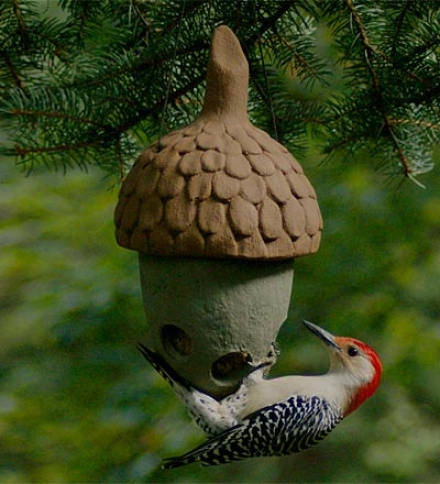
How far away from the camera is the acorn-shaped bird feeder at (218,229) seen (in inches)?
39.1

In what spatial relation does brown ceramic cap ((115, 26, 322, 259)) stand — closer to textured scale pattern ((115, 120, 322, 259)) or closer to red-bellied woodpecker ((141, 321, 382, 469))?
textured scale pattern ((115, 120, 322, 259))

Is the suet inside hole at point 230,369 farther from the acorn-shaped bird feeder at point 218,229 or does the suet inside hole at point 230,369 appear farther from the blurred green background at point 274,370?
the blurred green background at point 274,370

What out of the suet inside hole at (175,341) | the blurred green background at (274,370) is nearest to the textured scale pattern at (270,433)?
the suet inside hole at (175,341)

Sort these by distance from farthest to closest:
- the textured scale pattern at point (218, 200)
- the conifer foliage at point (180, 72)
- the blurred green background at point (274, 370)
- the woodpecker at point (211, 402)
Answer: the blurred green background at point (274, 370), the conifer foliage at point (180, 72), the woodpecker at point (211, 402), the textured scale pattern at point (218, 200)

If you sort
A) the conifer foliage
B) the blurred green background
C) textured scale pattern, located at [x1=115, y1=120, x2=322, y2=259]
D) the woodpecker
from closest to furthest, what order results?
textured scale pattern, located at [x1=115, y1=120, x2=322, y2=259]
the woodpecker
the conifer foliage
the blurred green background

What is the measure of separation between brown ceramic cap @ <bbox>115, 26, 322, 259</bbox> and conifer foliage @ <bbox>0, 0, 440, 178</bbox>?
0.09m

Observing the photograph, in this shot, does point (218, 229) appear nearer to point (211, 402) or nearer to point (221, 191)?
point (221, 191)

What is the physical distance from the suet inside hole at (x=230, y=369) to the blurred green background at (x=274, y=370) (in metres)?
0.90

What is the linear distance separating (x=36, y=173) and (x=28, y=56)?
102 cm

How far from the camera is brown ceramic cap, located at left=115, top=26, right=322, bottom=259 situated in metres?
0.99

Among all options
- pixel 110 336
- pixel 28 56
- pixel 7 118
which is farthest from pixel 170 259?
pixel 110 336

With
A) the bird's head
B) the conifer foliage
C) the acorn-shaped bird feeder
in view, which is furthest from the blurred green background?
the acorn-shaped bird feeder

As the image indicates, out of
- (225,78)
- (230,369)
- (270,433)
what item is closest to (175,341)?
(230,369)

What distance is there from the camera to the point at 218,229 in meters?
0.98
